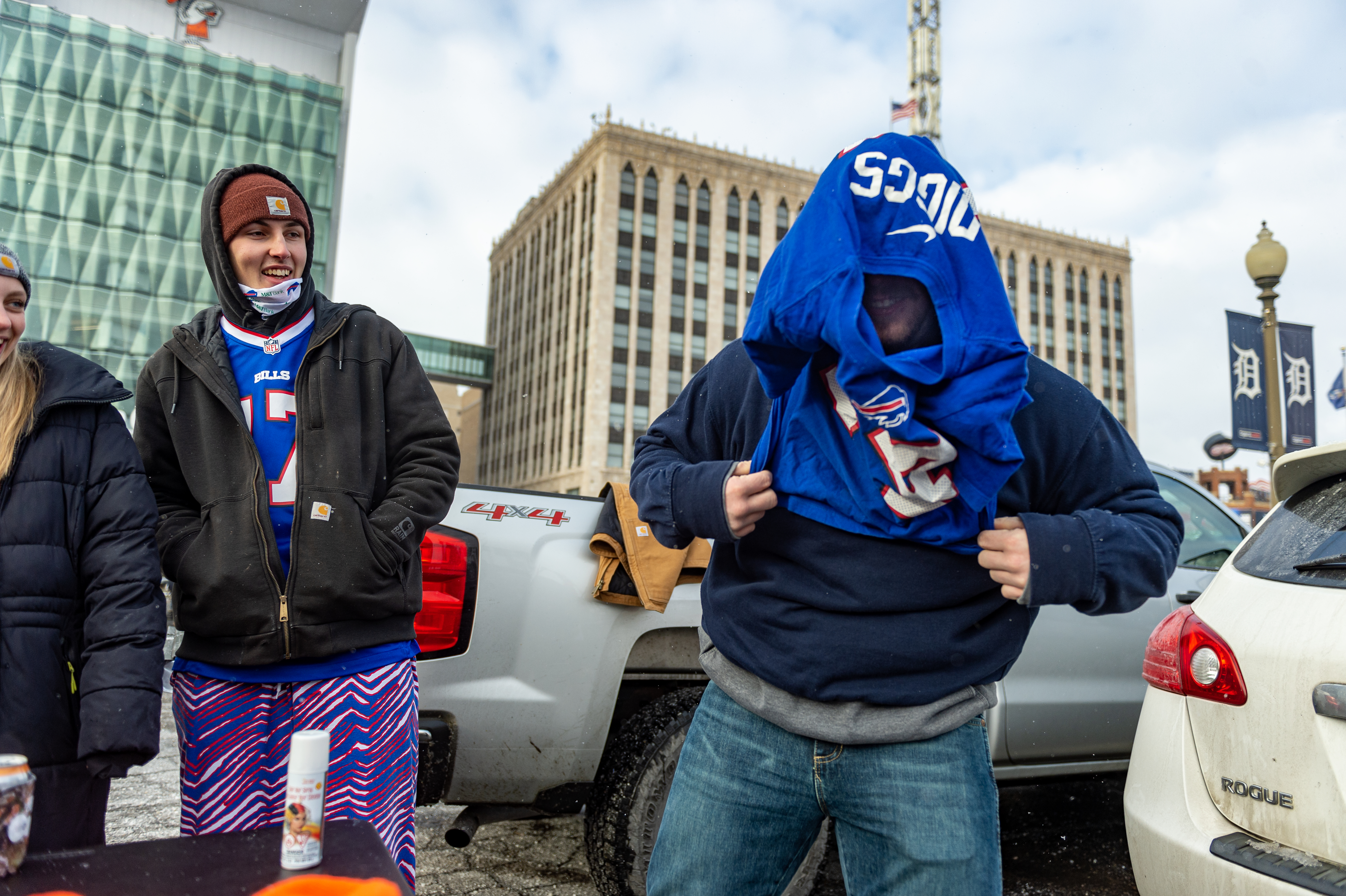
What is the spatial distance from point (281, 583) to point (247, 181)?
96 centimetres

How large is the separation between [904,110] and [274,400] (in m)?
58.9

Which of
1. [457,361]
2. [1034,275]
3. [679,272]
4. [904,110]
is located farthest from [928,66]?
[457,361]

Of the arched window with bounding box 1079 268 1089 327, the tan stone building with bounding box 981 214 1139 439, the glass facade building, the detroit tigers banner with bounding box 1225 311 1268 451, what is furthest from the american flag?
the detroit tigers banner with bounding box 1225 311 1268 451

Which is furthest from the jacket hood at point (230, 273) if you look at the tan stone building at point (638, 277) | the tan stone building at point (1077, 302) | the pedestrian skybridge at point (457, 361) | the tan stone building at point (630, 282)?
the tan stone building at point (1077, 302)

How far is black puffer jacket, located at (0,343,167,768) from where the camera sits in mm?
1651

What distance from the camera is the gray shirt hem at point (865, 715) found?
1.37 metres

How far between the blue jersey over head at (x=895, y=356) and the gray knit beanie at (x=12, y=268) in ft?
5.34

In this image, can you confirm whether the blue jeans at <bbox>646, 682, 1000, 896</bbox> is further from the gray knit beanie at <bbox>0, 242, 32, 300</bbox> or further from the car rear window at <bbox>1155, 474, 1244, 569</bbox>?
the car rear window at <bbox>1155, 474, 1244, 569</bbox>

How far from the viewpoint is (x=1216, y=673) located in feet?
6.95

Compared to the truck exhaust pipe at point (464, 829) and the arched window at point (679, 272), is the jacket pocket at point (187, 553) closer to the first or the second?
the truck exhaust pipe at point (464, 829)

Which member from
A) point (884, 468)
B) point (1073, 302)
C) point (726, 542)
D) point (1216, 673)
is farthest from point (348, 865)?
point (1073, 302)

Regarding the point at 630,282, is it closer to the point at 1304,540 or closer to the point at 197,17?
the point at 197,17

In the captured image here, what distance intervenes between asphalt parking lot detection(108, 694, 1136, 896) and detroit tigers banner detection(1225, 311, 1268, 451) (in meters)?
5.79

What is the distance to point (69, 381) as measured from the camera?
74.1 inches
